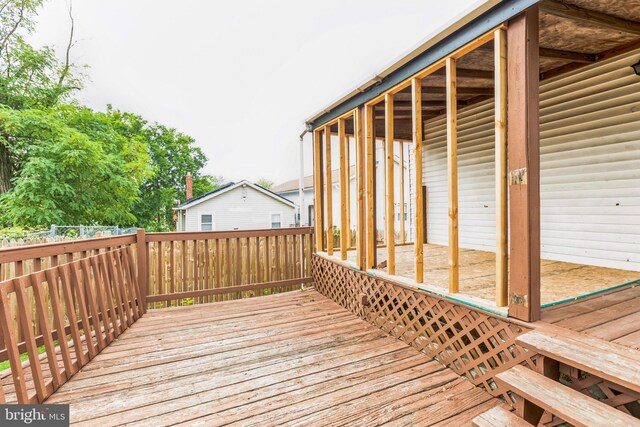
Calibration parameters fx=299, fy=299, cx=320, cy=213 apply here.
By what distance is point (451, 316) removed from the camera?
2.53 m

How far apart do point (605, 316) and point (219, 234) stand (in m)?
4.47

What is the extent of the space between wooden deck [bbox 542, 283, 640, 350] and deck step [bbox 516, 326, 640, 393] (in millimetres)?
127

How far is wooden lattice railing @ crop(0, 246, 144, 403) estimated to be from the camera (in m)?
1.98

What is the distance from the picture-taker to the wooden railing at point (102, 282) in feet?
6.90

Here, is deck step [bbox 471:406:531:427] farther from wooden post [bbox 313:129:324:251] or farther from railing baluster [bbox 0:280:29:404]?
wooden post [bbox 313:129:324:251]

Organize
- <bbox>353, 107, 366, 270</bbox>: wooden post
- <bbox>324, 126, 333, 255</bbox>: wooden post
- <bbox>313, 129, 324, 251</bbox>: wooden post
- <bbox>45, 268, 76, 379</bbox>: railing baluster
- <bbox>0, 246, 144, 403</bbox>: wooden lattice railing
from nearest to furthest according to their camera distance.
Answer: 1. <bbox>0, 246, 144, 403</bbox>: wooden lattice railing
2. <bbox>45, 268, 76, 379</bbox>: railing baluster
3. <bbox>353, 107, 366, 270</bbox>: wooden post
4. <bbox>324, 126, 333, 255</bbox>: wooden post
5. <bbox>313, 129, 324, 251</bbox>: wooden post

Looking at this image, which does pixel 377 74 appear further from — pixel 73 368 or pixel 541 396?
pixel 73 368

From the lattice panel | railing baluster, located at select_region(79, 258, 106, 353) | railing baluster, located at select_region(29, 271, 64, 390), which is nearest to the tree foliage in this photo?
railing baluster, located at select_region(79, 258, 106, 353)

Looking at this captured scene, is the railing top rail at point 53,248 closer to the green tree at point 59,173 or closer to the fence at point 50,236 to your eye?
the fence at point 50,236

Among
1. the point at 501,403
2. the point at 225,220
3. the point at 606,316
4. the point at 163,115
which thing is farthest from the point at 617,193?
the point at 163,115

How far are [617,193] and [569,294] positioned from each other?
1755mm

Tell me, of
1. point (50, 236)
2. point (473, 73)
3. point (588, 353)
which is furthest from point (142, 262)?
point (50, 236)

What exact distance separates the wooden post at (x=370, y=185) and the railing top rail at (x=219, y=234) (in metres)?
1.78

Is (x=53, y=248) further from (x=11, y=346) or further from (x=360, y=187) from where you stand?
(x=360, y=187)
